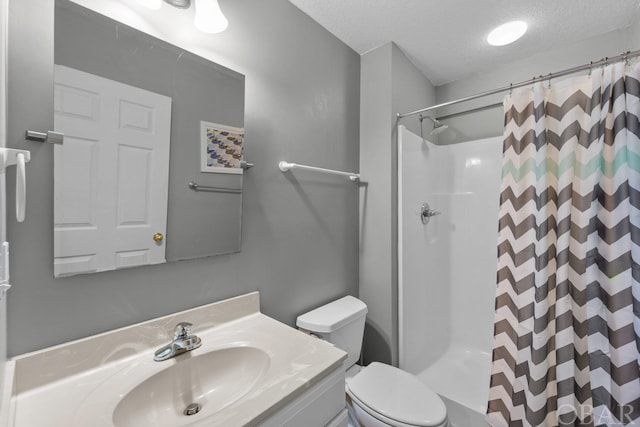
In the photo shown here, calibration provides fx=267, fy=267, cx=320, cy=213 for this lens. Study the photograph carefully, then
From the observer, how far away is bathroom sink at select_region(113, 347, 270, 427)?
0.73 metres

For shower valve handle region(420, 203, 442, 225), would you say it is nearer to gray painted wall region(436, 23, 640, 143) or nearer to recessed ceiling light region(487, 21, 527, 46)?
gray painted wall region(436, 23, 640, 143)

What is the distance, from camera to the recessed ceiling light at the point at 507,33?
1573 mm

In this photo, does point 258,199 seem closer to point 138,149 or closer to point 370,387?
point 138,149

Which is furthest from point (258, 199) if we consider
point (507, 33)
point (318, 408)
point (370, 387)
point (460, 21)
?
point (507, 33)

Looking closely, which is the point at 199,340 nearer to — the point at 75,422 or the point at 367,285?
the point at 75,422

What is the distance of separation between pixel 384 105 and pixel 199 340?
161 cm

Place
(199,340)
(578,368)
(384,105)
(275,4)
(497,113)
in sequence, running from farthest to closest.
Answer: (497,113)
(384,105)
(275,4)
(578,368)
(199,340)

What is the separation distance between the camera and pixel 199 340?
3.04ft

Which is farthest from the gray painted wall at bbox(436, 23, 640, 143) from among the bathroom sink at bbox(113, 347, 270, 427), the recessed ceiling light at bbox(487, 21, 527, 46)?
the bathroom sink at bbox(113, 347, 270, 427)

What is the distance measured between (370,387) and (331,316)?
0.38 m

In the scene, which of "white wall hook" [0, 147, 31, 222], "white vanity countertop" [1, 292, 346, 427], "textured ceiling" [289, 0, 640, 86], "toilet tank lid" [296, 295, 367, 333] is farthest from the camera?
"textured ceiling" [289, 0, 640, 86]

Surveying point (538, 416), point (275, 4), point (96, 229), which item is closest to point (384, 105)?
point (275, 4)

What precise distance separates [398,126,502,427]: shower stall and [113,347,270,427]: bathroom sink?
3.72ft

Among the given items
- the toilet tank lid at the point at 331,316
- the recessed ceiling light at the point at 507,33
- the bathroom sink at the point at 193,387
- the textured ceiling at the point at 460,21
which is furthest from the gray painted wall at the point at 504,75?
the bathroom sink at the point at 193,387
